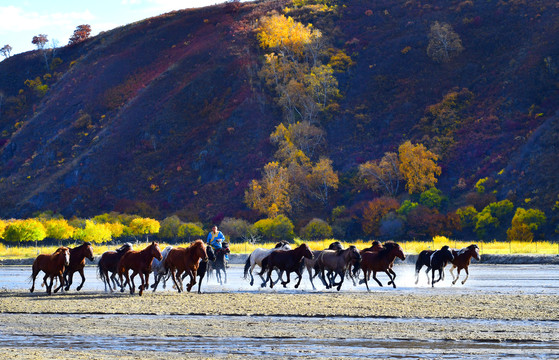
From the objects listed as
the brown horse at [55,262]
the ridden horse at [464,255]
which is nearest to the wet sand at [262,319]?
the brown horse at [55,262]

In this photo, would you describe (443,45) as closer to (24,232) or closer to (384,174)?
(384,174)

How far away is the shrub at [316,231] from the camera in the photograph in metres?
74.9

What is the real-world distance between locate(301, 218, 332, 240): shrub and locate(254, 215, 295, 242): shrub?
1.36 m

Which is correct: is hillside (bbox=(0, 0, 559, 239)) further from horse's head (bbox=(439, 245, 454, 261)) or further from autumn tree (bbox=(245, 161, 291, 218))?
horse's head (bbox=(439, 245, 454, 261))

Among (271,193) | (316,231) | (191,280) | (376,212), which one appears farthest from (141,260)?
(271,193)

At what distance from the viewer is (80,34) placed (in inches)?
5768

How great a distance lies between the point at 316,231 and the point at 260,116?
1027 inches

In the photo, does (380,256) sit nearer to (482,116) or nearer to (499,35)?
(482,116)

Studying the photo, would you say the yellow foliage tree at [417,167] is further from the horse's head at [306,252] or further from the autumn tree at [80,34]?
the autumn tree at [80,34]

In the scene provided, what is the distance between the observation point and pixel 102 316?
19.2 metres

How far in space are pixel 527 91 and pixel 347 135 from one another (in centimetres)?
2066

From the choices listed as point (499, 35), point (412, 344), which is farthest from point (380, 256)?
point (499, 35)

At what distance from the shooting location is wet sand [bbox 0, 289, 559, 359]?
14.6 m

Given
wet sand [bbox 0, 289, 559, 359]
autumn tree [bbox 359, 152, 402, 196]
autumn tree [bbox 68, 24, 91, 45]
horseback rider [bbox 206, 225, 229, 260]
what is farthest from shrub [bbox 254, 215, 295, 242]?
autumn tree [bbox 68, 24, 91, 45]
